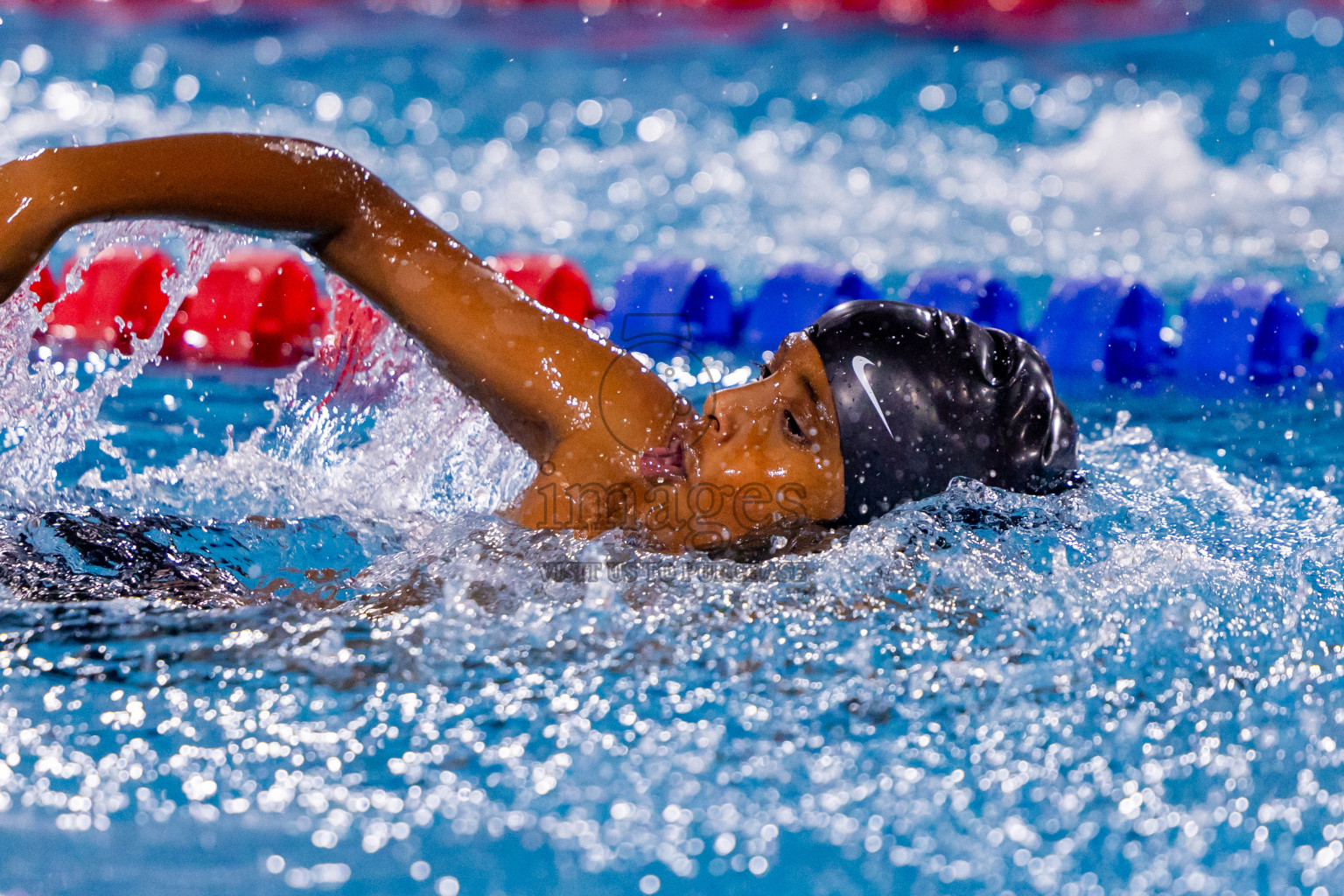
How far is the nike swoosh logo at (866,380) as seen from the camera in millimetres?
1667

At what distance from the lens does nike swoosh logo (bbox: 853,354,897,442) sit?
65.6 inches

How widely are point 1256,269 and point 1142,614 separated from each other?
10.6 feet

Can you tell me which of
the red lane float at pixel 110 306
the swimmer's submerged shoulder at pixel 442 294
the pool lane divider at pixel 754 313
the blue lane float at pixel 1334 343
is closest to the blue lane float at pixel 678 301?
the pool lane divider at pixel 754 313

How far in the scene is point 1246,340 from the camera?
133 inches

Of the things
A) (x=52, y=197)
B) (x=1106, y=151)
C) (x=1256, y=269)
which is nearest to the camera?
(x=52, y=197)

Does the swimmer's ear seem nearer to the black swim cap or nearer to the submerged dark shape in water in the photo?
the black swim cap

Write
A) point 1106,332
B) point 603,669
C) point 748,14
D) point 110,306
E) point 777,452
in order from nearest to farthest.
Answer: point 603,669
point 777,452
point 110,306
point 1106,332
point 748,14

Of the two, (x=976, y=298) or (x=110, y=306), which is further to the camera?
(x=976, y=298)

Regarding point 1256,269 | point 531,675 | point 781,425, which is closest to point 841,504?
point 781,425

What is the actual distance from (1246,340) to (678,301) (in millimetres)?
1507

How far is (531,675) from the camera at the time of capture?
1455mm

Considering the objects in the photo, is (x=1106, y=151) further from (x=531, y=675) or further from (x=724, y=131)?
(x=531, y=675)

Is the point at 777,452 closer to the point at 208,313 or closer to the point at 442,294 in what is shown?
the point at 442,294

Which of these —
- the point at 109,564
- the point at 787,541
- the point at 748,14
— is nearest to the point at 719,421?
the point at 787,541
